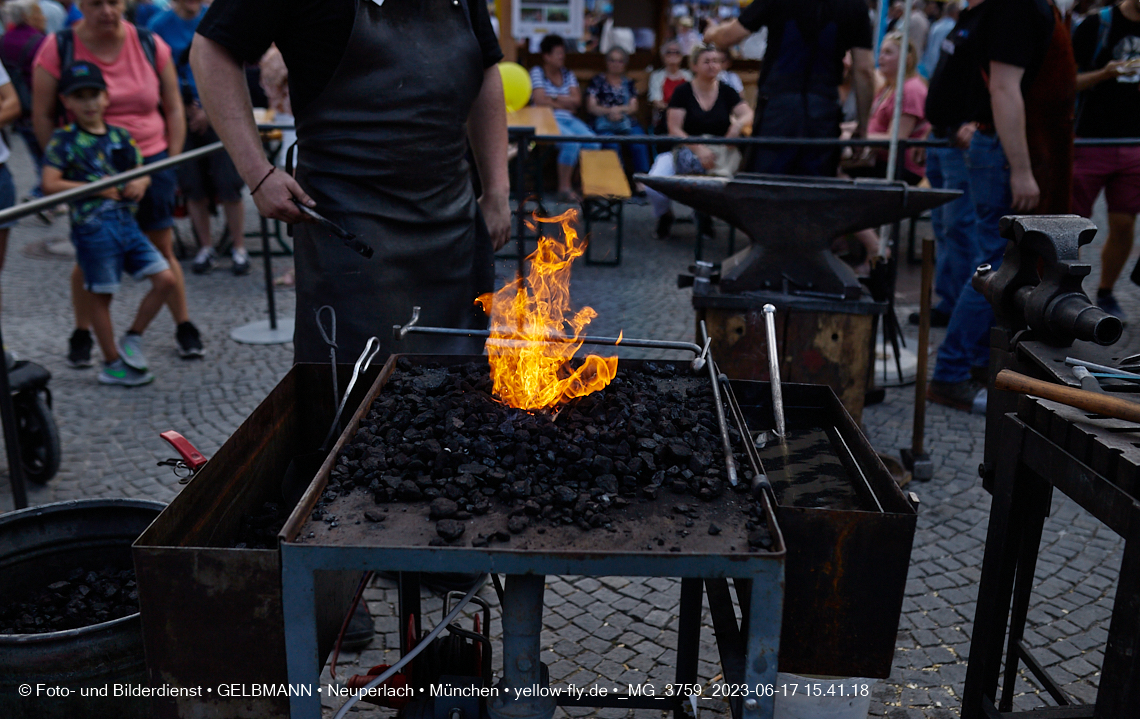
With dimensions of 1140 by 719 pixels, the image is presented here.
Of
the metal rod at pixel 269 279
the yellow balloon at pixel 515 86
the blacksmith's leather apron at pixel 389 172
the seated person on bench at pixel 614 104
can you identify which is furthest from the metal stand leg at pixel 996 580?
the seated person on bench at pixel 614 104

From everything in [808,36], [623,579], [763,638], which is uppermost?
[808,36]

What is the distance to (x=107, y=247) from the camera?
480 cm

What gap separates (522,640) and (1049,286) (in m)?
1.54

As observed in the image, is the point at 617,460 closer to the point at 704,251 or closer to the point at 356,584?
the point at 356,584

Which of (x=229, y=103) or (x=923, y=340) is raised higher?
(x=229, y=103)

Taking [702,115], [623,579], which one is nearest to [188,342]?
[623,579]

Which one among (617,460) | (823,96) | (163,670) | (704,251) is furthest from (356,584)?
(704,251)

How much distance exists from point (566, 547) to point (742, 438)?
578mm

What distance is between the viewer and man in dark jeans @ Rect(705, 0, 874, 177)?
5.10 metres

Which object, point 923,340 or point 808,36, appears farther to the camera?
point 808,36

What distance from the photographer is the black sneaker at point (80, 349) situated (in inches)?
210

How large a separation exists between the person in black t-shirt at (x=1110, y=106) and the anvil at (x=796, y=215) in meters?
2.38

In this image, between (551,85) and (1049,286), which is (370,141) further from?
(551,85)

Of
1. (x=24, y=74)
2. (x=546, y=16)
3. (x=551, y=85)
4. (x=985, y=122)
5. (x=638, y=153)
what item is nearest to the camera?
(x=985, y=122)
